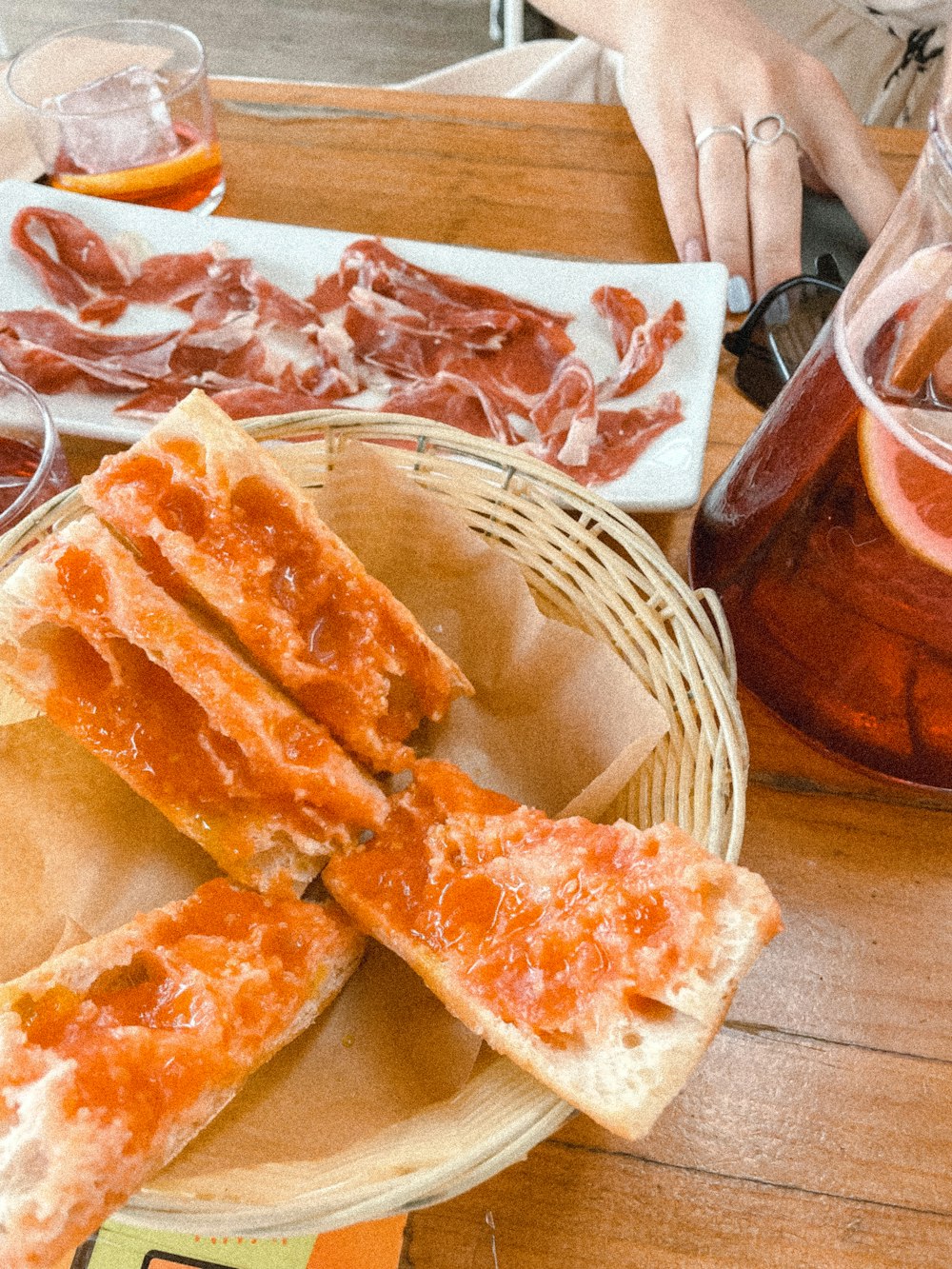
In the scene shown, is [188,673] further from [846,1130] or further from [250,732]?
[846,1130]

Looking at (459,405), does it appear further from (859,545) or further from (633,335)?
(859,545)

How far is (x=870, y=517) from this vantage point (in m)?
0.69

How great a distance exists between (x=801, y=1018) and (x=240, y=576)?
527mm

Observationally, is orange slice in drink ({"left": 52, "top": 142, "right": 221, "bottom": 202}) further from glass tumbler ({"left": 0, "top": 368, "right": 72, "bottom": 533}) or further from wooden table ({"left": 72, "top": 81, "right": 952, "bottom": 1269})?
wooden table ({"left": 72, "top": 81, "right": 952, "bottom": 1269})

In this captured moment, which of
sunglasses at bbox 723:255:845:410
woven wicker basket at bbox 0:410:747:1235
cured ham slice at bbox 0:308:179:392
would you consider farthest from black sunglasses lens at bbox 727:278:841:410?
cured ham slice at bbox 0:308:179:392

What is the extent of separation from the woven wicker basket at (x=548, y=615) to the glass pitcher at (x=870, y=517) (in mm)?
72

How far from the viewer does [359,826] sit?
739 millimetres

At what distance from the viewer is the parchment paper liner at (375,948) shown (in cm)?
57

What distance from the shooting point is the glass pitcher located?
0.67 metres

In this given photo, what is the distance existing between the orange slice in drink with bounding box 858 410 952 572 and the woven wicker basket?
146mm

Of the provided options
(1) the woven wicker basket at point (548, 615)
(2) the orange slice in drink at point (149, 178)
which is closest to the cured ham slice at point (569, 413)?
(1) the woven wicker basket at point (548, 615)

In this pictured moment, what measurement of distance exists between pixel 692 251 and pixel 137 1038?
120 centimetres

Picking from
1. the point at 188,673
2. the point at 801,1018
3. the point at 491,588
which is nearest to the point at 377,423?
the point at 491,588

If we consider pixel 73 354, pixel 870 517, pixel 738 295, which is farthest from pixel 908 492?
pixel 73 354
